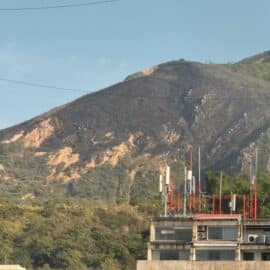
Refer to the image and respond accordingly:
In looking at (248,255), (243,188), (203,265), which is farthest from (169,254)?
(243,188)

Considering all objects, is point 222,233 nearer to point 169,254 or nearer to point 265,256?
point 265,256

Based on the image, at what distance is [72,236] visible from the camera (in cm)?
12775

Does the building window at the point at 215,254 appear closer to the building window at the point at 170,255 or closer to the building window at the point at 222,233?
the building window at the point at 170,255

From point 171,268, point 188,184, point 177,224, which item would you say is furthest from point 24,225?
point 171,268

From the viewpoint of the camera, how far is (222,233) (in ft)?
264

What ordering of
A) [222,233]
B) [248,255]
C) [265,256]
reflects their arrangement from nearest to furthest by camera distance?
1. [265,256]
2. [248,255]
3. [222,233]

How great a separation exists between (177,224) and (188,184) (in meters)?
14.6

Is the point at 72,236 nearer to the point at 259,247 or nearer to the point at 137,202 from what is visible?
the point at 137,202

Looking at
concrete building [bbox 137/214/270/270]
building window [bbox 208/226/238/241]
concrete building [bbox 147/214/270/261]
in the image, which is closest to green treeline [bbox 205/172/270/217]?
concrete building [bbox 147/214/270/261]

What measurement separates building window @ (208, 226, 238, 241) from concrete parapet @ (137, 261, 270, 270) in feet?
41.0

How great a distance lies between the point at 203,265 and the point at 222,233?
1436 cm

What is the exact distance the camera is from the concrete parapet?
65.4 metres

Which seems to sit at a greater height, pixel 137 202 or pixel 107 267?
pixel 137 202

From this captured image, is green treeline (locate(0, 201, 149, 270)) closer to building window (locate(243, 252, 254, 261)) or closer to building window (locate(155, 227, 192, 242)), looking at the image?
building window (locate(155, 227, 192, 242))
